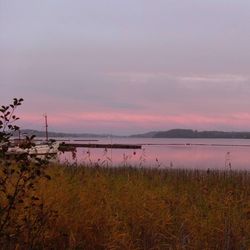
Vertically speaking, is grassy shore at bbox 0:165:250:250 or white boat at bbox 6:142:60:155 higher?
white boat at bbox 6:142:60:155

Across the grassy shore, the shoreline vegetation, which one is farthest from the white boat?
the grassy shore

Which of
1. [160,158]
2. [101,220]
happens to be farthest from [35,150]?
[160,158]

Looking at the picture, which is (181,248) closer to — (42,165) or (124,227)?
(124,227)

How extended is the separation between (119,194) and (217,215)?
2.03 m

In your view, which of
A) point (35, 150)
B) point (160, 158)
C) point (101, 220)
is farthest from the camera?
point (160, 158)

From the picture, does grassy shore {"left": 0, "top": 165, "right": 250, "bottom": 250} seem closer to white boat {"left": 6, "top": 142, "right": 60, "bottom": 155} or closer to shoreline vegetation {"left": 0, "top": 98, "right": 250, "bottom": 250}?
shoreline vegetation {"left": 0, "top": 98, "right": 250, "bottom": 250}

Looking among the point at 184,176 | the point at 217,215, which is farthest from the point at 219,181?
the point at 217,215

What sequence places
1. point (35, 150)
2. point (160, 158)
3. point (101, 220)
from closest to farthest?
1. point (35, 150)
2. point (101, 220)
3. point (160, 158)

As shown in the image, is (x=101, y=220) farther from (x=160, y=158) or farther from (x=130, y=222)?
(x=160, y=158)

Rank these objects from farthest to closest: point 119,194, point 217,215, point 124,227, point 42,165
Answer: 1. point 119,194
2. point 217,215
3. point 124,227
4. point 42,165

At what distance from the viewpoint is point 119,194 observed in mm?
9805

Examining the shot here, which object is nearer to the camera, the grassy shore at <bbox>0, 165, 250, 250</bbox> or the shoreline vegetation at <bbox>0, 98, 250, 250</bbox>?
the shoreline vegetation at <bbox>0, 98, 250, 250</bbox>

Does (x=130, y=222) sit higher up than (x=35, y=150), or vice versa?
(x=35, y=150)

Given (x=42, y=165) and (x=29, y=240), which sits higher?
(x=42, y=165)
